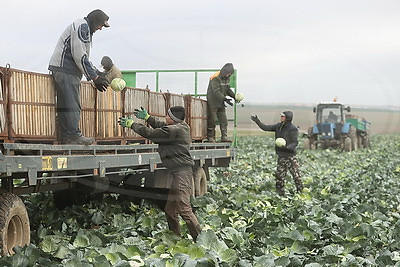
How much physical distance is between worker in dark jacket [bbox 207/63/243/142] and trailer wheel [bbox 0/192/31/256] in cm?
611

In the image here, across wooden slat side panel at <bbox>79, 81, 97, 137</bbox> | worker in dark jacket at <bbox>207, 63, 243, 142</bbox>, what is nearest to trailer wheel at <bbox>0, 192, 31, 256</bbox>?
wooden slat side panel at <bbox>79, 81, 97, 137</bbox>

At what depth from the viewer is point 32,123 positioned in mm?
6914

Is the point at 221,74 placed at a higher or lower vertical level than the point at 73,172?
higher

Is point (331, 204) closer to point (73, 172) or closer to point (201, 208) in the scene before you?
point (201, 208)

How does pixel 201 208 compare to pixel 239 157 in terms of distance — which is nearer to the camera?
pixel 201 208

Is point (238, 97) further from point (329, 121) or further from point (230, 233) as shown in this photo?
point (329, 121)

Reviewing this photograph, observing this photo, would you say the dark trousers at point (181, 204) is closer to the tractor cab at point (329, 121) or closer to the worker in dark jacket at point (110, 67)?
the worker in dark jacket at point (110, 67)

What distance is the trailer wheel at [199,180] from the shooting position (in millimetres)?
11414

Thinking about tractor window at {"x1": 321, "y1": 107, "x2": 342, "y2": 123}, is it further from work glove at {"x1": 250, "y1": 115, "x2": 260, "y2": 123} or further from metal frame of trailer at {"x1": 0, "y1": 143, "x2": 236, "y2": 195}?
metal frame of trailer at {"x1": 0, "y1": 143, "x2": 236, "y2": 195}

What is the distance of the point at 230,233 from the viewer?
758 centimetres

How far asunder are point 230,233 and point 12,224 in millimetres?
2510

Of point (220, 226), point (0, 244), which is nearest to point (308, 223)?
point (220, 226)

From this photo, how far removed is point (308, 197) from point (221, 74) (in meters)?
2.88

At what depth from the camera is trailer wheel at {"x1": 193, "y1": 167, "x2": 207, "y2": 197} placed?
11.4m
